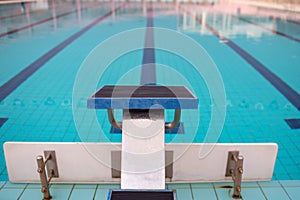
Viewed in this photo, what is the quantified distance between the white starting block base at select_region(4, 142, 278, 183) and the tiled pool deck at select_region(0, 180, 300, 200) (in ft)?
0.15

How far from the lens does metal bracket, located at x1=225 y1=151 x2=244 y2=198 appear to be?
1854 mm

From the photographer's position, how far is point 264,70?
5.32 metres

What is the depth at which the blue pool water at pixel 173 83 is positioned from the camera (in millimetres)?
3016

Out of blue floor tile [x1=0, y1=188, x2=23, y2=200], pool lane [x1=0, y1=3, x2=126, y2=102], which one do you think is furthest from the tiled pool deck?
pool lane [x1=0, y1=3, x2=126, y2=102]

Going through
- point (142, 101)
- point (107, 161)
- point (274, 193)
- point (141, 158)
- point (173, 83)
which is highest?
point (142, 101)

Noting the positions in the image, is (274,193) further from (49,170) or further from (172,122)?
(49,170)

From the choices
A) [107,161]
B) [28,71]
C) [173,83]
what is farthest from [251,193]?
[28,71]

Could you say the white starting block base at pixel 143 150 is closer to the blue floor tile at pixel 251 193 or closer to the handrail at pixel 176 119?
the handrail at pixel 176 119

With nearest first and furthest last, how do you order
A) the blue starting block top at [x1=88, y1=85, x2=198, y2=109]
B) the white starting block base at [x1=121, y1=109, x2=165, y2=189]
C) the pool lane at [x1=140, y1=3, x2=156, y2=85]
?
the blue starting block top at [x1=88, y1=85, x2=198, y2=109], the white starting block base at [x1=121, y1=109, x2=165, y2=189], the pool lane at [x1=140, y1=3, x2=156, y2=85]

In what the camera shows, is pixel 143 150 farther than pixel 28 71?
No

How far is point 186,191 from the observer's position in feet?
6.73

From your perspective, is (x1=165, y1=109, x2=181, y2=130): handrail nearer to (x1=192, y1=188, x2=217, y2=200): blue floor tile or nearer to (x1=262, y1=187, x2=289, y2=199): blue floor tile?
(x1=192, y1=188, x2=217, y2=200): blue floor tile

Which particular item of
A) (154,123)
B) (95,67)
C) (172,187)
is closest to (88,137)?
(172,187)

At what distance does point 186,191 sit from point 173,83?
2719 mm
